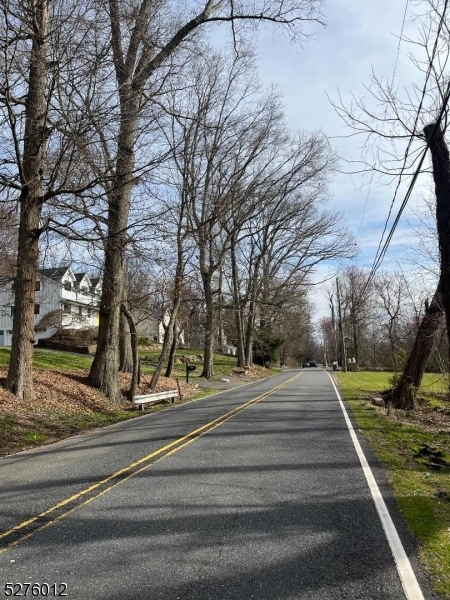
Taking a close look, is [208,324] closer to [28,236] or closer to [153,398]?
[153,398]

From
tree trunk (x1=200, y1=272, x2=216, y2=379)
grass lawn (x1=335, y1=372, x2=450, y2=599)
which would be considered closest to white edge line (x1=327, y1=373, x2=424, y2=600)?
grass lawn (x1=335, y1=372, x2=450, y2=599)

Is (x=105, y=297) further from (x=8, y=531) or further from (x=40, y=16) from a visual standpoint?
(x=8, y=531)

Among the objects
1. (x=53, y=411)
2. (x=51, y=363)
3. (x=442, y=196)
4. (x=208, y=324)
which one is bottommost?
(x=53, y=411)

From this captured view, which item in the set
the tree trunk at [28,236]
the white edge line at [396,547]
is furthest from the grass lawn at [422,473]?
the tree trunk at [28,236]

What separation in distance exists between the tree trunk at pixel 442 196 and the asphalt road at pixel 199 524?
3596mm

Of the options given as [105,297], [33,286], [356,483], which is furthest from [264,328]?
[356,483]

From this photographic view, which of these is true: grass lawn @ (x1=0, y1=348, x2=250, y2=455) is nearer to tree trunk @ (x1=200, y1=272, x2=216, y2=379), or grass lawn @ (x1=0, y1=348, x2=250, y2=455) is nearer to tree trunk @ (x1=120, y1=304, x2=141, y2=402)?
tree trunk @ (x1=120, y1=304, x2=141, y2=402)

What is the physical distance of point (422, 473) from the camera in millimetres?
7809

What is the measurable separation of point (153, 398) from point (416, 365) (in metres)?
9.53

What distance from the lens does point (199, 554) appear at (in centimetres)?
429

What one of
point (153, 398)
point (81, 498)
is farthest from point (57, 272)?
point (81, 498)

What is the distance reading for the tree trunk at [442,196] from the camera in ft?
31.5

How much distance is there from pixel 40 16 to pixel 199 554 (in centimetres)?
1051

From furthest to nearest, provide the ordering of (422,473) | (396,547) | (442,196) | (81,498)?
(442,196) < (422,473) < (81,498) < (396,547)
